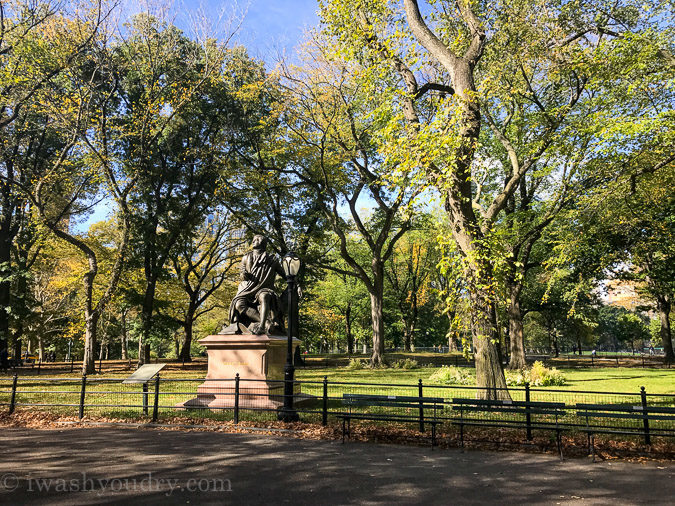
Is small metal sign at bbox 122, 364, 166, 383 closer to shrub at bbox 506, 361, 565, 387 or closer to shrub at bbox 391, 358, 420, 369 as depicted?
shrub at bbox 506, 361, 565, 387

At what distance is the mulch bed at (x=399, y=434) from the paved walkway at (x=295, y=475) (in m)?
0.46

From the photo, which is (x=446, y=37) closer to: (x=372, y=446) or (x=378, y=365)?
(x=372, y=446)

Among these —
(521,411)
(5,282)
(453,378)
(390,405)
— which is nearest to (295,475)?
(390,405)

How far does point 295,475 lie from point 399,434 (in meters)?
3.26

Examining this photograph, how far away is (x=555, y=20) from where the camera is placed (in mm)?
15172

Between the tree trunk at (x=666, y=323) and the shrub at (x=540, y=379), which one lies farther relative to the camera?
the tree trunk at (x=666, y=323)

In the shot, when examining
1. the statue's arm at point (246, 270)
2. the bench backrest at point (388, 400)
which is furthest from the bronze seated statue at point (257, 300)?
the bench backrest at point (388, 400)

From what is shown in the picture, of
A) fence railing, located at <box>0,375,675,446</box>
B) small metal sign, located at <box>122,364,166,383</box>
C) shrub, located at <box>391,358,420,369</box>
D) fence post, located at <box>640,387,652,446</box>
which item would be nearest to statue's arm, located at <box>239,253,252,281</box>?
fence railing, located at <box>0,375,675,446</box>

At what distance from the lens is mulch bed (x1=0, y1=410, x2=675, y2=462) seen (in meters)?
7.67

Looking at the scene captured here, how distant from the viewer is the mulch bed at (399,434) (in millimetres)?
7668

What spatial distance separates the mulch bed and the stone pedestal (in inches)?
40.6

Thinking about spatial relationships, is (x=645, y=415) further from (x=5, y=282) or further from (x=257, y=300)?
(x=5, y=282)

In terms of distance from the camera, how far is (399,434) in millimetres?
8828

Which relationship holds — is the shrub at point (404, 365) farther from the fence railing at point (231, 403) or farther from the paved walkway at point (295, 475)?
the paved walkway at point (295, 475)
